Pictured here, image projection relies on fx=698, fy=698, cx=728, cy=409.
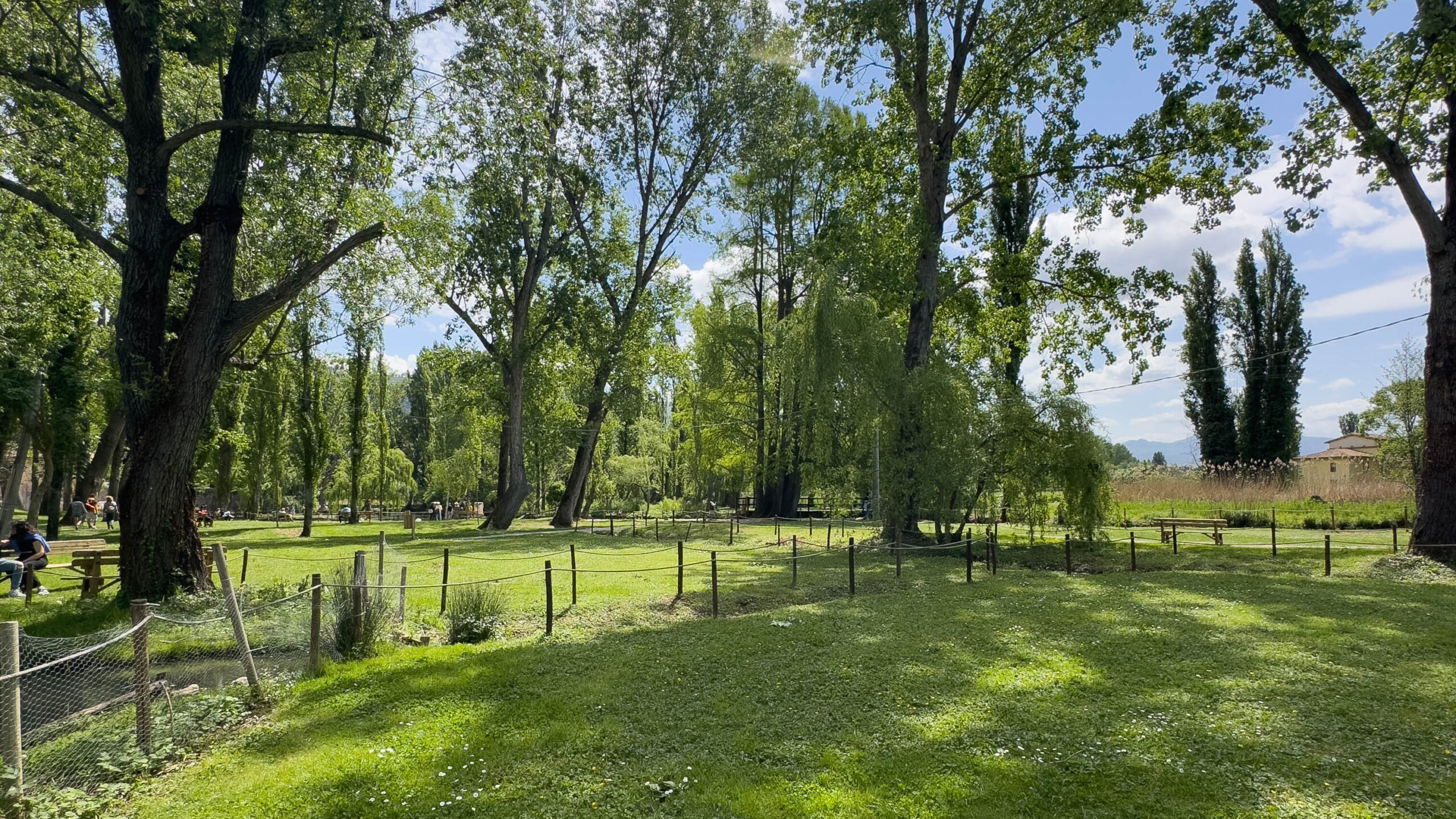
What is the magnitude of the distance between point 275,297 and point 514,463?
16962mm

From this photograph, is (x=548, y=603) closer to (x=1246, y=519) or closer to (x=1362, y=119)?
(x=1362, y=119)

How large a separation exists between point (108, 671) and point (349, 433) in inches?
910

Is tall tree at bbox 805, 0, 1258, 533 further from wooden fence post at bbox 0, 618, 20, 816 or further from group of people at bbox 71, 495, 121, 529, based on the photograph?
group of people at bbox 71, 495, 121, 529

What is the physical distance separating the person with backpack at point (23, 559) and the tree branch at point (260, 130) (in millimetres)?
6815

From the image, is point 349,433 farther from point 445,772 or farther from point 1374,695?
point 1374,695

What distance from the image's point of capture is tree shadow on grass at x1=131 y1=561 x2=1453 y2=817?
14.3 feet

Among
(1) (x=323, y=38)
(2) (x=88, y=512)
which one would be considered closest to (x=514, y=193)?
(1) (x=323, y=38)

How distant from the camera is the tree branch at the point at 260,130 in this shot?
9789 mm

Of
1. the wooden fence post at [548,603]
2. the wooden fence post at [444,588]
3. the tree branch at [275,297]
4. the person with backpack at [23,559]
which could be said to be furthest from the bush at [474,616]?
the person with backpack at [23,559]

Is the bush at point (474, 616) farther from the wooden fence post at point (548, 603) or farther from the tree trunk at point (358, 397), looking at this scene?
the tree trunk at point (358, 397)

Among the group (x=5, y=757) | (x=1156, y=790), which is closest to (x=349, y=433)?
(x=5, y=757)

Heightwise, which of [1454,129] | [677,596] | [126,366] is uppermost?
[1454,129]

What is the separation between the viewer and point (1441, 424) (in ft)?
46.0

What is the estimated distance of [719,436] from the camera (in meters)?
36.8
